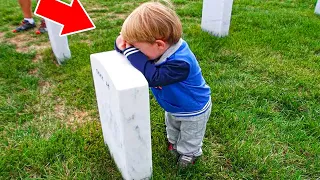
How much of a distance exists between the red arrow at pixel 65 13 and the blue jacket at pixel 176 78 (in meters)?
0.99

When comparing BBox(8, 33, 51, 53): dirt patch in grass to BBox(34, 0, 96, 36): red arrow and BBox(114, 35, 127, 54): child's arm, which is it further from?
BBox(114, 35, 127, 54): child's arm

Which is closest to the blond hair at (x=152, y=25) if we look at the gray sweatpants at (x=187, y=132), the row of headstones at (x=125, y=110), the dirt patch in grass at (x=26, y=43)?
the row of headstones at (x=125, y=110)

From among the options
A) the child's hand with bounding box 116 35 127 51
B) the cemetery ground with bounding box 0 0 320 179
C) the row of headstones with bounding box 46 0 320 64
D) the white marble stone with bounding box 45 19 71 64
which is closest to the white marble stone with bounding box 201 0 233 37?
the row of headstones with bounding box 46 0 320 64

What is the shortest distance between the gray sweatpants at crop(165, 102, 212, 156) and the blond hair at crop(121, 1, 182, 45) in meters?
0.53

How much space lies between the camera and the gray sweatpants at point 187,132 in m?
1.77

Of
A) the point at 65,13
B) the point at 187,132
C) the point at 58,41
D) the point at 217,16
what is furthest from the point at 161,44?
the point at 217,16

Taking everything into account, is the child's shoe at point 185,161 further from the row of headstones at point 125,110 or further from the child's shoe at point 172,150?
the row of headstones at point 125,110

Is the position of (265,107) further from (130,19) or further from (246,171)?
(130,19)

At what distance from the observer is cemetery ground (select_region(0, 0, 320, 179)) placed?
193cm

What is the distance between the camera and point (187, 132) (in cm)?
182

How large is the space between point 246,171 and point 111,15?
367 cm

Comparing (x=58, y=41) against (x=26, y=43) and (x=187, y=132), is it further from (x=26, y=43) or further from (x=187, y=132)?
(x=187, y=132)

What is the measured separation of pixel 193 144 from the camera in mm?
1878

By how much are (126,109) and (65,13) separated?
1.43 m
